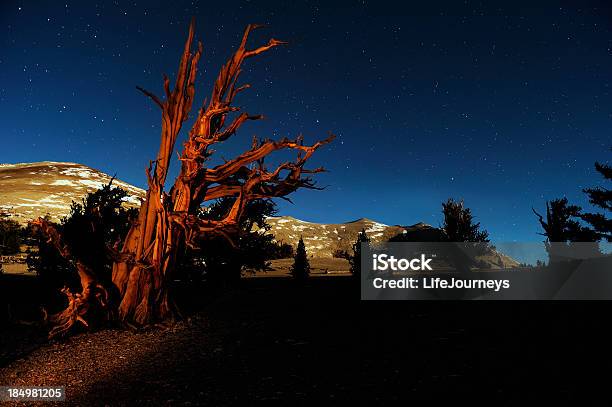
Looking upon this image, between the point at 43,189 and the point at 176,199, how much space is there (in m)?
73.8

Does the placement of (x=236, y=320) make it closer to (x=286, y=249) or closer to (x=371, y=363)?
→ (x=371, y=363)

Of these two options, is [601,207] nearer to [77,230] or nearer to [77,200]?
[77,230]

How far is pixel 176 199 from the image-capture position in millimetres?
9914

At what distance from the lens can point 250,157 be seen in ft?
32.6

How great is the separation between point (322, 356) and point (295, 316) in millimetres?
3442

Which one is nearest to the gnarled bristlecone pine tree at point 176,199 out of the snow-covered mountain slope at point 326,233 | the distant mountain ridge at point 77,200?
the distant mountain ridge at point 77,200

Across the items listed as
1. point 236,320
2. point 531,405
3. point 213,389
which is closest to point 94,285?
point 236,320

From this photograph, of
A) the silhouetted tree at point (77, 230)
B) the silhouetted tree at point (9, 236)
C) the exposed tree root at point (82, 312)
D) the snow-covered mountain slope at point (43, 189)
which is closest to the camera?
the exposed tree root at point (82, 312)

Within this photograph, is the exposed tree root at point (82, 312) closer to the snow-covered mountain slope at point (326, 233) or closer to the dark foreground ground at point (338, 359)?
the dark foreground ground at point (338, 359)

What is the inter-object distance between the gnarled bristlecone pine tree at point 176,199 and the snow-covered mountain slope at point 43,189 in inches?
906

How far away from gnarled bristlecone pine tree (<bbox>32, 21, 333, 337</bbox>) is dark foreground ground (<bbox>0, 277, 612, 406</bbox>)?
0.90 m

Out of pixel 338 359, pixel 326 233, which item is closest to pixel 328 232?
pixel 326 233

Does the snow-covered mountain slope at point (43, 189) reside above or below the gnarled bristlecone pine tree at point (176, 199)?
above

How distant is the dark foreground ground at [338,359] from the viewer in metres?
4.51
